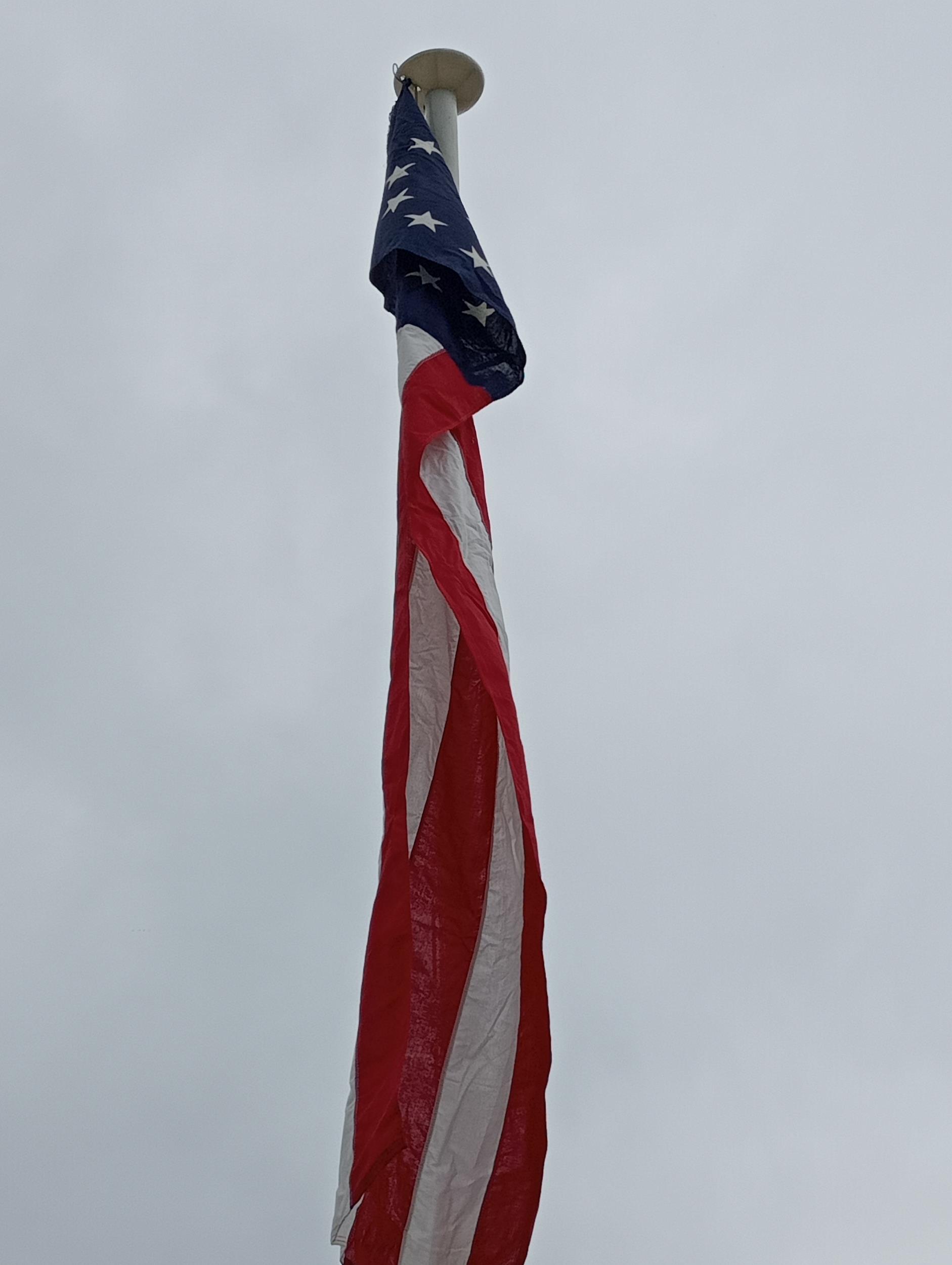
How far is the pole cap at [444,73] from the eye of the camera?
643 centimetres

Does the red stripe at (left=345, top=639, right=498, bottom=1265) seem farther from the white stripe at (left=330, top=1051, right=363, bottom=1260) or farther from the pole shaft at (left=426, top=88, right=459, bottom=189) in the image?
the pole shaft at (left=426, top=88, right=459, bottom=189)

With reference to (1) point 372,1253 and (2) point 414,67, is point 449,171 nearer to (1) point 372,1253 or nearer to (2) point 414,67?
(2) point 414,67

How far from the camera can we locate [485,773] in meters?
4.80

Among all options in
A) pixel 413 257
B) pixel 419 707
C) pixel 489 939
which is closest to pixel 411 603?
pixel 419 707

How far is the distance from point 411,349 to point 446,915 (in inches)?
90.2

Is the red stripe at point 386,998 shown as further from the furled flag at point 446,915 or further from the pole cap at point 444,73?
the pole cap at point 444,73

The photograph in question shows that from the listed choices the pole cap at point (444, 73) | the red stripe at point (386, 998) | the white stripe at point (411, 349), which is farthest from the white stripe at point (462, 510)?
the pole cap at point (444, 73)

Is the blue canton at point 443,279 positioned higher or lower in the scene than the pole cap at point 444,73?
lower

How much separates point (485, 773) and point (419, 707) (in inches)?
12.9

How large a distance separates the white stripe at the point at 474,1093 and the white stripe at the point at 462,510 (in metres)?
0.91

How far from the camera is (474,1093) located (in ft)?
14.3

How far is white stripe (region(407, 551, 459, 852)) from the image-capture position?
479 centimetres

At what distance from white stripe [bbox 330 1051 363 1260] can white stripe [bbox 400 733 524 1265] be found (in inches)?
8.1

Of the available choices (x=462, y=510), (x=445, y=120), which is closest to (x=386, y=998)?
(x=462, y=510)
